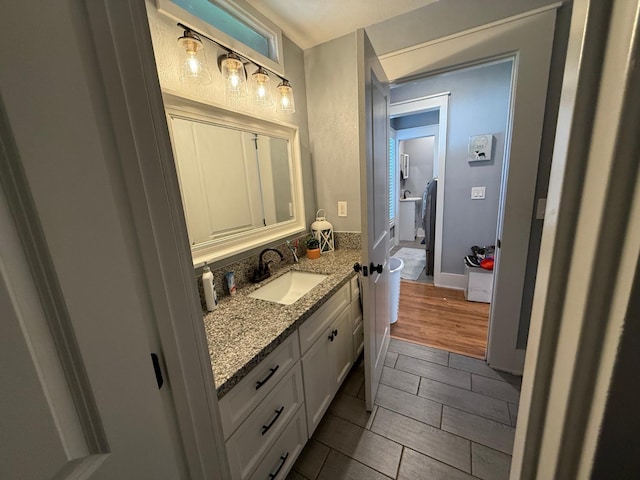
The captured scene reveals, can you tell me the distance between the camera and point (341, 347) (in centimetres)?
155

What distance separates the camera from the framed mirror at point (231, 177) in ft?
4.05

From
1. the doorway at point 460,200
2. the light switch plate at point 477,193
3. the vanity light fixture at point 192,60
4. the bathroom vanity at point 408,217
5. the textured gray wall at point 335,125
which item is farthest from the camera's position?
the bathroom vanity at point 408,217

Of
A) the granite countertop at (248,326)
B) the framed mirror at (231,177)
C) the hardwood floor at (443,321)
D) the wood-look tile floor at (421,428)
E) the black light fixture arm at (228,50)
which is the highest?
the black light fixture arm at (228,50)

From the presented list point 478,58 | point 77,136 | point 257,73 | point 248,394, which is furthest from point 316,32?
point 248,394

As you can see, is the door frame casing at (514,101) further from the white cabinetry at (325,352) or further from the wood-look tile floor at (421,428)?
the white cabinetry at (325,352)

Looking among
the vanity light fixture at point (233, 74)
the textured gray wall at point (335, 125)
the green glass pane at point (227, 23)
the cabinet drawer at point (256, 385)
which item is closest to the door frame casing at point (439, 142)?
the textured gray wall at point (335, 125)

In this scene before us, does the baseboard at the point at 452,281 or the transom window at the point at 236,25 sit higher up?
the transom window at the point at 236,25

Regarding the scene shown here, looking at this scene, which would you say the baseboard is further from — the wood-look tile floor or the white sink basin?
the white sink basin

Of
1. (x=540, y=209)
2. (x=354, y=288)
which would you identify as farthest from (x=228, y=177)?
(x=540, y=209)

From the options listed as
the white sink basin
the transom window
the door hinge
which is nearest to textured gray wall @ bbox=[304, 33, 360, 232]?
the transom window

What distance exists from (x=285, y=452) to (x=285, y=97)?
6.57 ft

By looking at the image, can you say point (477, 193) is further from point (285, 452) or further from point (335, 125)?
point (285, 452)

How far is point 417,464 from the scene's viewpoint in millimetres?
1207

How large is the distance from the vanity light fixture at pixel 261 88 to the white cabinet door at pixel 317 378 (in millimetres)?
1446
